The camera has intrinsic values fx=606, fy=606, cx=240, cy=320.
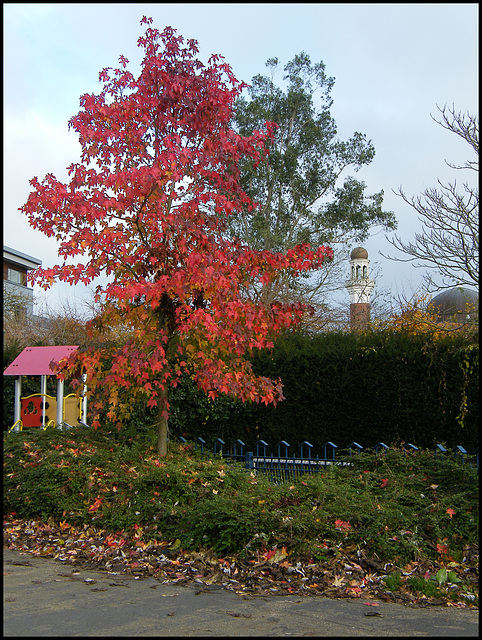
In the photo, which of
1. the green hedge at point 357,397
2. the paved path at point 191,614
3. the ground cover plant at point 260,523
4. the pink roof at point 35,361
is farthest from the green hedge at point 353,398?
the paved path at point 191,614

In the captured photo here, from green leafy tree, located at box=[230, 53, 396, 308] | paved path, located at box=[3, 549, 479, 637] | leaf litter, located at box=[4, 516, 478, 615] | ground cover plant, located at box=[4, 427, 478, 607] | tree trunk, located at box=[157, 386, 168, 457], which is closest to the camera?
paved path, located at box=[3, 549, 479, 637]

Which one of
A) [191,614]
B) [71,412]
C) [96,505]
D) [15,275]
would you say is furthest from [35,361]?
[15,275]

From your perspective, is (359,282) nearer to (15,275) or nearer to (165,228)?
(165,228)

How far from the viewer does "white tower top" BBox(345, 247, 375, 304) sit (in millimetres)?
24969

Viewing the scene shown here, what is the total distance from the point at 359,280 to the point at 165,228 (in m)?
19.2

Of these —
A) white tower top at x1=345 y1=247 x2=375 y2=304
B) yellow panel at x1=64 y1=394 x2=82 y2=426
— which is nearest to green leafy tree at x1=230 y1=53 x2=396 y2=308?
white tower top at x1=345 y1=247 x2=375 y2=304

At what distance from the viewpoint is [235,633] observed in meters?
3.77

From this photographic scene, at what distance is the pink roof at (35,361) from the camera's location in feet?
35.7

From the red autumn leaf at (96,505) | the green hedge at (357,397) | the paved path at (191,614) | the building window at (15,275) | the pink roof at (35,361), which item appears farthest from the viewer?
the building window at (15,275)

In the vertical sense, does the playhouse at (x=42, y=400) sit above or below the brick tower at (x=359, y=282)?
below

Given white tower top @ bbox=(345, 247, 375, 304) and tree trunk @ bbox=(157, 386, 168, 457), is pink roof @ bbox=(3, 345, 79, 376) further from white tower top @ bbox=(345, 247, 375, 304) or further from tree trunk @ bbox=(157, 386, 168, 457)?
white tower top @ bbox=(345, 247, 375, 304)

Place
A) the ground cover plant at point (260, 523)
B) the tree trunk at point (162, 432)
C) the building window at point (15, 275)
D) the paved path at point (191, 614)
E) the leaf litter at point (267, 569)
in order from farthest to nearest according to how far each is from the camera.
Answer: the building window at point (15, 275), the tree trunk at point (162, 432), the ground cover plant at point (260, 523), the leaf litter at point (267, 569), the paved path at point (191, 614)

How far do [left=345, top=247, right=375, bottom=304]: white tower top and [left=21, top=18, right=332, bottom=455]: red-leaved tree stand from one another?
16.7 meters

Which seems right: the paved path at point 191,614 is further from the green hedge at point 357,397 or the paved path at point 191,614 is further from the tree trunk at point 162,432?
the green hedge at point 357,397
